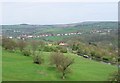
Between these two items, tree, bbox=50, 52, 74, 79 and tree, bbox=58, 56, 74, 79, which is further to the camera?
tree, bbox=50, 52, 74, 79

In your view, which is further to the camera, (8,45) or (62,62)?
(8,45)

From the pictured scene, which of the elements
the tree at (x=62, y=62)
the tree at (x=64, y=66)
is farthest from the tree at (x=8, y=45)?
the tree at (x=64, y=66)

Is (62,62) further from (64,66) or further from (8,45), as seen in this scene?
(8,45)

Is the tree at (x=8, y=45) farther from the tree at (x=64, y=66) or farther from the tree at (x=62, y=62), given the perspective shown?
the tree at (x=64, y=66)

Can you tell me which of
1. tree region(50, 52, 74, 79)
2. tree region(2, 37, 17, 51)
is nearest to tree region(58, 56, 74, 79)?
tree region(50, 52, 74, 79)

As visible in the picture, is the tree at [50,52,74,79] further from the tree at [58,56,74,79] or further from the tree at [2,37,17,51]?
the tree at [2,37,17,51]

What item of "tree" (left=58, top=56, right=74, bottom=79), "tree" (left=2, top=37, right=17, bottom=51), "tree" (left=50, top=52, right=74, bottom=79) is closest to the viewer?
"tree" (left=58, top=56, right=74, bottom=79)

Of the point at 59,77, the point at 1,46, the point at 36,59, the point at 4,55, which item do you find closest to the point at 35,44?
the point at 1,46

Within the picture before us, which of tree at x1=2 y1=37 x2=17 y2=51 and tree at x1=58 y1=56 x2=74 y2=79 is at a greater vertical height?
tree at x1=2 y1=37 x2=17 y2=51

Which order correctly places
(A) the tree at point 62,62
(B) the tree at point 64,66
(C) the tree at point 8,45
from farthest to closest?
(C) the tree at point 8,45, (A) the tree at point 62,62, (B) the tree at point 64,66

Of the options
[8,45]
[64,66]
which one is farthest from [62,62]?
[8,45]

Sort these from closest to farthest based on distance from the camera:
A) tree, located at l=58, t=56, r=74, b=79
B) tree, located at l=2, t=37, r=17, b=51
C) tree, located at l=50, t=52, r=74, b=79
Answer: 1. tree, located at l=58, t=56, r=74, b=79
2. tree, located at l=50, t=52, r=74, b=79
3. tree, located at l=2, t=37, r=17, b=51

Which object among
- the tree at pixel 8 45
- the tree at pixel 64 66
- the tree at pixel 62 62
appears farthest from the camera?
the tree at pixel 8 45
